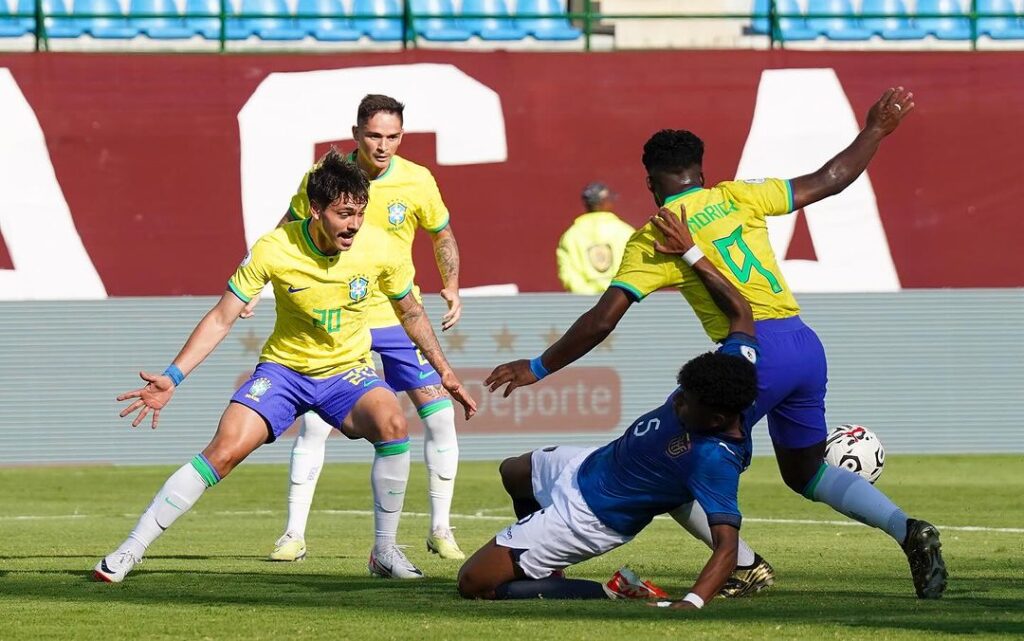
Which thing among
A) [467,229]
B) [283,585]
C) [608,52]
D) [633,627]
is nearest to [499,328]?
[467,229]

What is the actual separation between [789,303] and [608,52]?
14.1 meters

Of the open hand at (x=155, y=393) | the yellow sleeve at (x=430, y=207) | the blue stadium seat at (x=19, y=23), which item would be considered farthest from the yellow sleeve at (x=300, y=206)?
the blue stadium seat at (x=19, y=23)

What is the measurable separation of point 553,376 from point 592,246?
6.93ft

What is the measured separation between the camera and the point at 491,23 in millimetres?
23125

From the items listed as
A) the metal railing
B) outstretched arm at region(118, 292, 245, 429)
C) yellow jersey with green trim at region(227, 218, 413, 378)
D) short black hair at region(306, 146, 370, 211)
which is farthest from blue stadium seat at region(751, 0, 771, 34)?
outstretched arm at region(118, 292, 245, 429)

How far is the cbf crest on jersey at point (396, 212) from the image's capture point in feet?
31.9

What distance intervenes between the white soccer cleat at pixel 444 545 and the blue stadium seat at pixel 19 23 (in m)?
14.0

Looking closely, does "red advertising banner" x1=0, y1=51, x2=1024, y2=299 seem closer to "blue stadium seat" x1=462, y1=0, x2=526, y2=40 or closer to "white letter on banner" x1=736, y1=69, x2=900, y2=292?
"white letter on banner" x1=736, y1=69, x2=900, y2=292

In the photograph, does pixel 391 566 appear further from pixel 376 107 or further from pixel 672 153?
pixel 376 107

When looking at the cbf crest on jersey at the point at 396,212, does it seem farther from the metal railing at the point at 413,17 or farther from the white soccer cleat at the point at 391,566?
the metal railing at the point at 413,17

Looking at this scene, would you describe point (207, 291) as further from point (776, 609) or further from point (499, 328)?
point (776, 609)

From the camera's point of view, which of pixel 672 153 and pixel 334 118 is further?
pixel 334 118

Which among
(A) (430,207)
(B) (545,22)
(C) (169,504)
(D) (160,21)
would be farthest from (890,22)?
(C) (169,504)

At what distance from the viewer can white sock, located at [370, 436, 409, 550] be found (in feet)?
27.8
